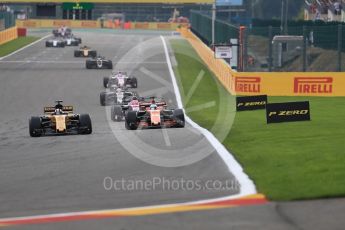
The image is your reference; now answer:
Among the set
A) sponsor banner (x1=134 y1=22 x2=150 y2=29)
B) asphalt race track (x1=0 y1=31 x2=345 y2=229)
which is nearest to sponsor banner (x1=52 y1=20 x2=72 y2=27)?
sponsor banner (x1=134 y1=22 x2=150 y2=29)

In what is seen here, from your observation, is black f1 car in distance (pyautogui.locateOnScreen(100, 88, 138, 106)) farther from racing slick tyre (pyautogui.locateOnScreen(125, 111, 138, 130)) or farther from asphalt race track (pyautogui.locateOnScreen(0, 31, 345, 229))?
racing slick tyre (pyautogui.locateOnScreen(125, 111, 138, 130))

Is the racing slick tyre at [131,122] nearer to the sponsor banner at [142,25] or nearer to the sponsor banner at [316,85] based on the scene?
the sponsor banner at [316,85]

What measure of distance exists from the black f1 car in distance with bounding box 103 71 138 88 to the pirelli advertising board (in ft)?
17.2

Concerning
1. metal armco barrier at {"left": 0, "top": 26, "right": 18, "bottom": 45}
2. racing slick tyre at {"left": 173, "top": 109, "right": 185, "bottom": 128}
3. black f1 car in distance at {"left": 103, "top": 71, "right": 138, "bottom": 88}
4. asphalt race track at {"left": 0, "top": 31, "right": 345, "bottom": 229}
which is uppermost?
metal armco barrier at {"left": 0, "top": 26, "right": 18, "bottom": 45}

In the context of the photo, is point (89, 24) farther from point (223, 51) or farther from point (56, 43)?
point (223, 51)

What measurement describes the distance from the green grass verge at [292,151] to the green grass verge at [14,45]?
40.3 meters

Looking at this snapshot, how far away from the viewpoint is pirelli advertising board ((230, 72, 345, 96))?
36.6m

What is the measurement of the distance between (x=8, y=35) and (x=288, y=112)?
62.4m

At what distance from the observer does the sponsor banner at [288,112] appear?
23.6 meters

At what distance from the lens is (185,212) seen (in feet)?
37.8

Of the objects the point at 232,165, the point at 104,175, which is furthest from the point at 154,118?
the point at 104,175

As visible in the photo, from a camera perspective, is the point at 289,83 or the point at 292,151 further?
the point at 289,83

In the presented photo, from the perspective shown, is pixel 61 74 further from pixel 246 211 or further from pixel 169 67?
pixel 246 211

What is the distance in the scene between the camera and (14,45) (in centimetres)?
7719
